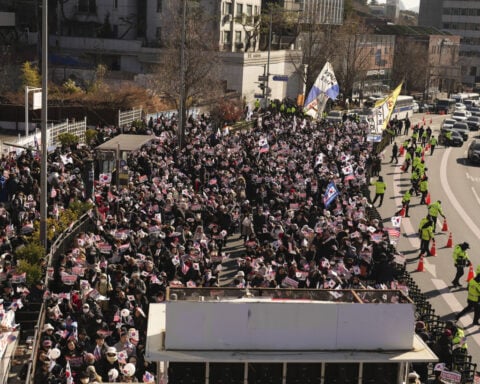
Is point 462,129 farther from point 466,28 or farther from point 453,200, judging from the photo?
point 466,28

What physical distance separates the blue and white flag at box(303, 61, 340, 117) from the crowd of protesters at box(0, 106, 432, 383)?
13.5ft

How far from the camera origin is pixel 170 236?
66.8ft

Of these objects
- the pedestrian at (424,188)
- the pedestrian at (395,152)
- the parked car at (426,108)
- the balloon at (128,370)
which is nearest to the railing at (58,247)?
the balloon at (128,370)

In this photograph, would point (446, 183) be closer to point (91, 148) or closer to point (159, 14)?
point (91, 148)

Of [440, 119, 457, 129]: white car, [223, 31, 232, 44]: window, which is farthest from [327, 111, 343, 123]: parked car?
[223, 31, 232, 44]: window

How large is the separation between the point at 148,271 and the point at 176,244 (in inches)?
78.0

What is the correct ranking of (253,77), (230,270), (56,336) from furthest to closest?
(253,77), (230,270), (56,336)

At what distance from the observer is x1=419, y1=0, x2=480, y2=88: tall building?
5044 inches

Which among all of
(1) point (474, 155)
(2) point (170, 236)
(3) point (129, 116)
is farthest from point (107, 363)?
(1) point (474, 155)

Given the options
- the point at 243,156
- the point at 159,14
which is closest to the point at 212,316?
the point at 243,156

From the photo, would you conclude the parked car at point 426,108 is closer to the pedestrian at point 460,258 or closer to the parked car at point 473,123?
the parked car at point 473,123

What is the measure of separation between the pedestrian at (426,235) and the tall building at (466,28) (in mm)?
105303

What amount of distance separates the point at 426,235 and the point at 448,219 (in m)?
7.38

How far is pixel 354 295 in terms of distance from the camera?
1175 centimetres
